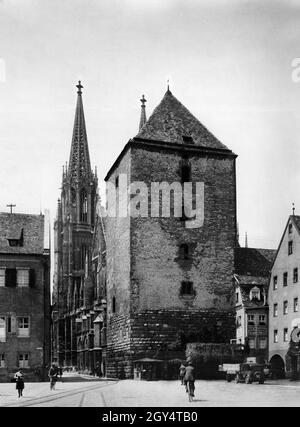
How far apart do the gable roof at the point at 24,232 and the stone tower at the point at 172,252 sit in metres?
5.50

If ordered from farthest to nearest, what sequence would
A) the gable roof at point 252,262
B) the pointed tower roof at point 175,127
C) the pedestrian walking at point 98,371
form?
the pedestrian walking at point 98,371 < the gable roof at point 252,262 < the pointed tower roof at point 175,127

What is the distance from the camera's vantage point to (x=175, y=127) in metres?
44.8

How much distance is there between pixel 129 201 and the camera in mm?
42125

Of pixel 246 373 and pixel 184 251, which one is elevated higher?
pixel 184 251

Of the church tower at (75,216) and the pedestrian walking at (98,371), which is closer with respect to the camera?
the pedestrian walking at (98,371)

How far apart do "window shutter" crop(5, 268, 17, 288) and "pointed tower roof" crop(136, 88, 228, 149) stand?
476 inches

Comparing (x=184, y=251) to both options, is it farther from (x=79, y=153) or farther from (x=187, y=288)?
(x=79, y=153)

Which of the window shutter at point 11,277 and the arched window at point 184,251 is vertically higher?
the arched window at point 184,251

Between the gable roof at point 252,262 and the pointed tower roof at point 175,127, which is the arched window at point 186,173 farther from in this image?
the gable roof at point 252,262

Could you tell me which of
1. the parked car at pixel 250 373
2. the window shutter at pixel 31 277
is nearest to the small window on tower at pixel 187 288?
the parked car at pixel 250 373

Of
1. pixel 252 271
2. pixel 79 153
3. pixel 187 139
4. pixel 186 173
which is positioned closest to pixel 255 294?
pixel 252 271

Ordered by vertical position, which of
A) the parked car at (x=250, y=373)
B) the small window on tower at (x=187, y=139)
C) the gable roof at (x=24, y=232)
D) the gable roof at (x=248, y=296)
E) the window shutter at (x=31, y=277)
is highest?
the small window on tower at (x=187, y=139)

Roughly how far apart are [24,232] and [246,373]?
Answer: 1862 cm

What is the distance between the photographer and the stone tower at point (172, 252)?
40844 mm
